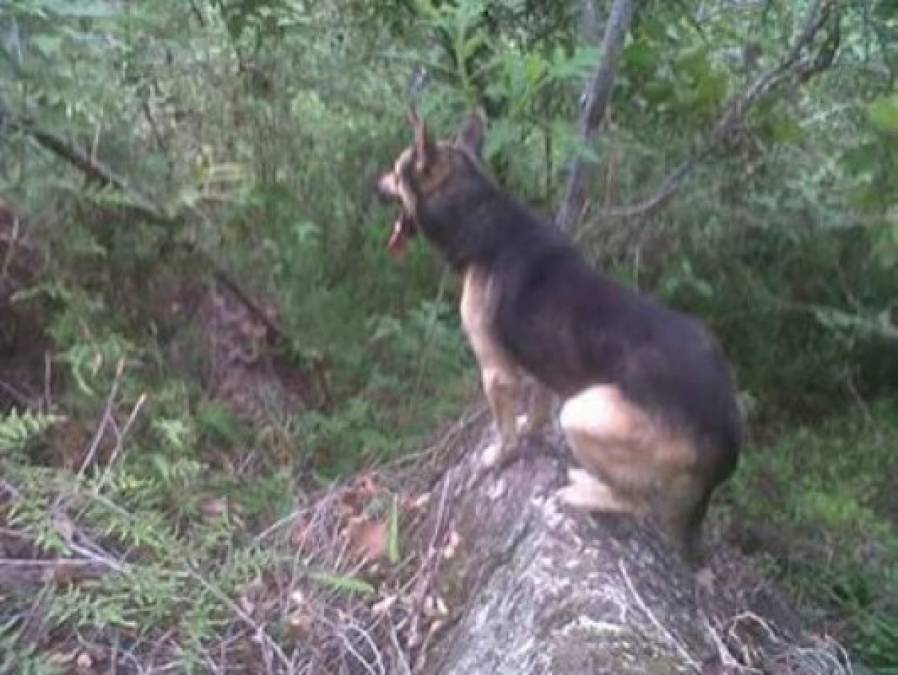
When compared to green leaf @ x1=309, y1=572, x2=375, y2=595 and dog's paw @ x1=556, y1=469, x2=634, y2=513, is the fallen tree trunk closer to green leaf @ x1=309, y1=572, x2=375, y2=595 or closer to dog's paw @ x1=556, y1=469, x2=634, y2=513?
dog's paw @ x1=556, y1=469, x2=634, y2=513

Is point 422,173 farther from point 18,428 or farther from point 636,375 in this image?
point 18,428

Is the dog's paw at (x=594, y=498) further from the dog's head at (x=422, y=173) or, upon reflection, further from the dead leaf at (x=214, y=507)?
the dead leaf at (x=214, y=507)

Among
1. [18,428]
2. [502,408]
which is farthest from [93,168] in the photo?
[502,408]

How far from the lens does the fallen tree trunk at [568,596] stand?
4938 mm

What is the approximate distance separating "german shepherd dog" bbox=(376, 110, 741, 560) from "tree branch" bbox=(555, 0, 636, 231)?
1.28 m

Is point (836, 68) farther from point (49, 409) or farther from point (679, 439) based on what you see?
point (49, 409)

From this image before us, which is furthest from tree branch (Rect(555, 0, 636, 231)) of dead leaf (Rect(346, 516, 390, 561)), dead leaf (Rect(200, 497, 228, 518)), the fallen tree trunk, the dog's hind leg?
the dog's hind leg

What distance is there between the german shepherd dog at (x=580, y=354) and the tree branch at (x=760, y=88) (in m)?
1.58

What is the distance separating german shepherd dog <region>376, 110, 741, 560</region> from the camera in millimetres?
5590

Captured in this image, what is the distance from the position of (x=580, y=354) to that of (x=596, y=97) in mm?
2062

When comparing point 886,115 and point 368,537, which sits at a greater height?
point 886,115

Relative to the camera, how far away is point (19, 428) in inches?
237

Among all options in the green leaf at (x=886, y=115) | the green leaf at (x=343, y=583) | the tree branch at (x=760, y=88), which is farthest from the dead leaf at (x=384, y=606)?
the green leaf at (x=886, y=115)

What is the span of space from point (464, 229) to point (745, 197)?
8.36 feet
